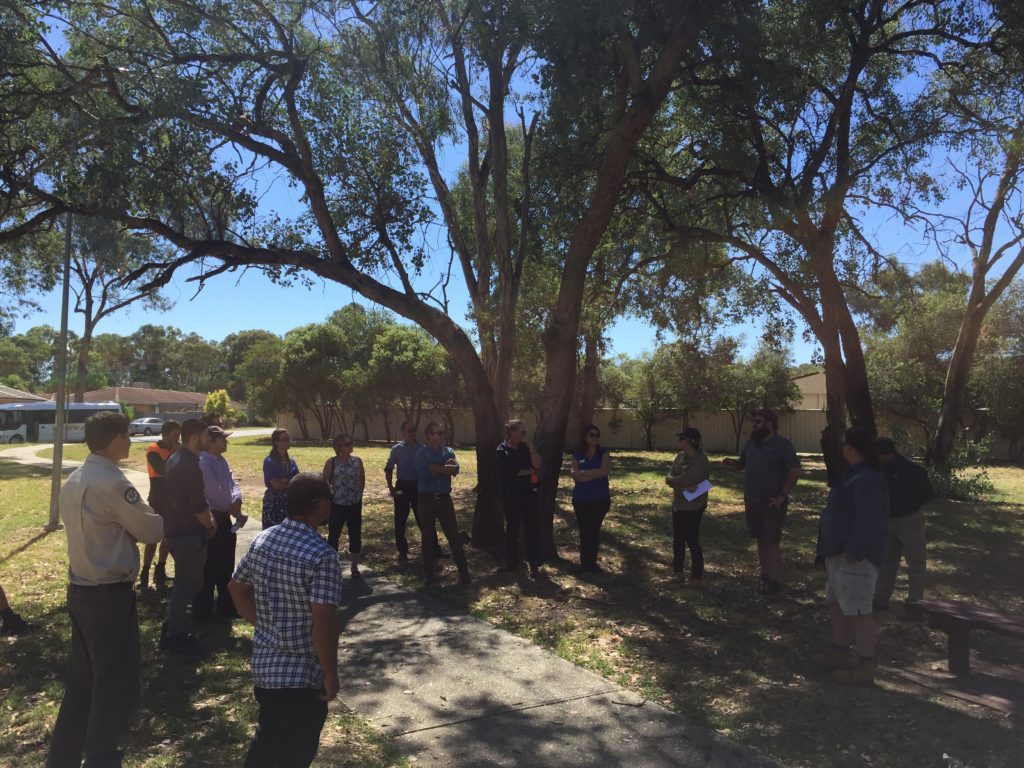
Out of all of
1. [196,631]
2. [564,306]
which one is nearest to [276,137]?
[564,306]

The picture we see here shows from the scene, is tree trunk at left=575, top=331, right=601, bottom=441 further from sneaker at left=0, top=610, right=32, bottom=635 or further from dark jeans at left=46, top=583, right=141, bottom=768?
dark jeans at left=46, top=583, right=141, bottom=768

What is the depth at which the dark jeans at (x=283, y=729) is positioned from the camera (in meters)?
2.88

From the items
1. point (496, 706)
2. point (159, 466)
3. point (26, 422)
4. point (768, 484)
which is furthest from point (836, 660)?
point (26, 422)

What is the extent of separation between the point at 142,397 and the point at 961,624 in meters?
71.1

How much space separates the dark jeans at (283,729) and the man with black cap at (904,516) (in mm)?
5331

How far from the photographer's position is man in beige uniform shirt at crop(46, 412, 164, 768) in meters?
3.67

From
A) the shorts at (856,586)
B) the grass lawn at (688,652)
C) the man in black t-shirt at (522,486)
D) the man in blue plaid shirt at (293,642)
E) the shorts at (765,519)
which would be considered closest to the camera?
the man in blue plaid shirt at (293,642)

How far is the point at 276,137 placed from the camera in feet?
32.6

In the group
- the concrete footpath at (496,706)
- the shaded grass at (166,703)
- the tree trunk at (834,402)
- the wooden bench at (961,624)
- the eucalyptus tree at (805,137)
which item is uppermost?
the eucalyptus tree at (805,137)

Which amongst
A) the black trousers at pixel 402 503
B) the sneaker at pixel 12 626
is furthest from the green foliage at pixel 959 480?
the sneaker at pixel 12 626

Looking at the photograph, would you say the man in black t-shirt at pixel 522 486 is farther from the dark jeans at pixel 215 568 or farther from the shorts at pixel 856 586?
the shorts at pixel 856 586

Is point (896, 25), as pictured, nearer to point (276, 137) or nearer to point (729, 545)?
point (729, 545)

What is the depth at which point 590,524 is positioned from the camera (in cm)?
846

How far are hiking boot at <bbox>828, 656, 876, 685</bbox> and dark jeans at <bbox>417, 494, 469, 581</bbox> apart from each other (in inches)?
156
